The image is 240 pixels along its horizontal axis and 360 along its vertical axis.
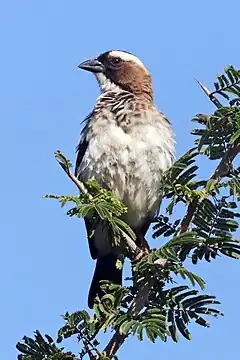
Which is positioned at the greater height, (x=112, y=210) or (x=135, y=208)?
(x=135, y=208)

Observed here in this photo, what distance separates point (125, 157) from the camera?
5176mm

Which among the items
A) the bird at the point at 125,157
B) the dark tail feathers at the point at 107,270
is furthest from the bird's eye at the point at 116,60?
the dark tail feathers at the point at 107,270

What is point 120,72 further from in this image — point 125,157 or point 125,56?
point 125,157

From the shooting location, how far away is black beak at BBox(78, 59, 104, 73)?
254 inches

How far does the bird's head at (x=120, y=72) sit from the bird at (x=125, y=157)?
23cm

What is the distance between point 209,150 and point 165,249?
0.55 metres

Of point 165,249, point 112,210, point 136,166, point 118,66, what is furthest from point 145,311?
point 118,66

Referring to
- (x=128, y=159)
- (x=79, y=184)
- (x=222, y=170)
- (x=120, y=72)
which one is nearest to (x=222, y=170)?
(x=222, y=170)

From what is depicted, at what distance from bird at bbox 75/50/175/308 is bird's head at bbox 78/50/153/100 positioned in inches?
9.1

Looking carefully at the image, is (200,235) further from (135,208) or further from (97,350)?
(135,208)

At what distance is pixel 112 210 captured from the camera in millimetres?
3486

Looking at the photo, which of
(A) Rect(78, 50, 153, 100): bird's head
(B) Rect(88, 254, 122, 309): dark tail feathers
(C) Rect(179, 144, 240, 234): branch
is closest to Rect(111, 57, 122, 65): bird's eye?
(A) Rect(78, 50, 153, 100): bird's head

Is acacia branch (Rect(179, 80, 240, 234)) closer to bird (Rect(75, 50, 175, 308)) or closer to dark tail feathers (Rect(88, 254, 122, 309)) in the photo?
bird (Rect(75, 50, 175, 308))

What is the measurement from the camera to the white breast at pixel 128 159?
518 cm
